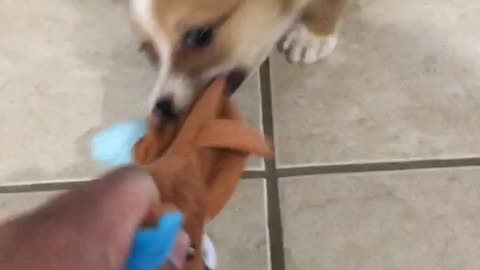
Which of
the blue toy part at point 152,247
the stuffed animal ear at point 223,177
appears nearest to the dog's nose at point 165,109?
the stuffed animal ear at point 223,177

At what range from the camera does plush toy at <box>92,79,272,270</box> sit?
2.58 ft

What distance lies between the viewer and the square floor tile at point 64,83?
112 centimetres

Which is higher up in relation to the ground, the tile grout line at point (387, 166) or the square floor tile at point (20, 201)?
the square floor tile at point (20, 201)

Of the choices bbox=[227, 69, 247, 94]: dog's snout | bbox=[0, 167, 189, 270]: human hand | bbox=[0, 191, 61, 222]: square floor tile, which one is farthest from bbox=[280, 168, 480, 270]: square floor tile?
bbox=[0, 167, 189, 270]: human hand

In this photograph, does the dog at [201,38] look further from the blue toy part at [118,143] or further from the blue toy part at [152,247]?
the blue toy part at [152,247]

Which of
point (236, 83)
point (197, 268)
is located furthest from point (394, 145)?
point (197, 268)

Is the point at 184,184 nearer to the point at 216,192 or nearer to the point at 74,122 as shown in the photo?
the point at 216,192

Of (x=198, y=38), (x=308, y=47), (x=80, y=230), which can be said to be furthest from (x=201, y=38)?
(x=80, y=230)

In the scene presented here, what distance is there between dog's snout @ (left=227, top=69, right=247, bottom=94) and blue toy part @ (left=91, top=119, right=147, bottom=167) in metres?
0.12

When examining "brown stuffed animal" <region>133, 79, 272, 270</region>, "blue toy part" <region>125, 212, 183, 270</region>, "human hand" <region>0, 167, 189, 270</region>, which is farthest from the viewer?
"brown stuffed animal" <region>133, 79, 272, 270</region>

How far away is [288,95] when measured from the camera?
1.13 m

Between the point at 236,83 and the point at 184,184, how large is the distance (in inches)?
10.8

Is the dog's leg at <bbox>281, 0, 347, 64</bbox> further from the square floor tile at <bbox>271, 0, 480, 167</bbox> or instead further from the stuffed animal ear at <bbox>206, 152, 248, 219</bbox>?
the stuffed animal ear at <bbox>206, 152, 248, 219</bbox>

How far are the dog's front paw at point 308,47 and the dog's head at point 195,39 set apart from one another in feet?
0.44
